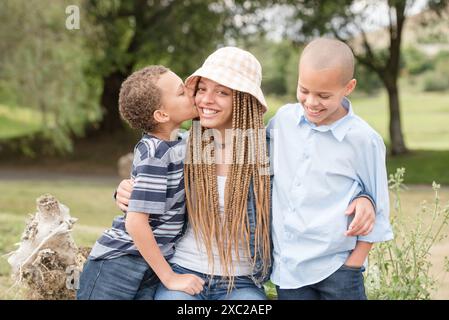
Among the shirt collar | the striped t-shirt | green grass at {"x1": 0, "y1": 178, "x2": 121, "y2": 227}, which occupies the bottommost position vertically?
green grass at {"x1": 0, "y1": 178, "x2": 121, "y2": 227}

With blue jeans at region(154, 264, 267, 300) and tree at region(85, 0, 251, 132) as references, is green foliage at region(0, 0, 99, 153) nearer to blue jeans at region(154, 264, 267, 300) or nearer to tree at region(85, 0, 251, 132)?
tree at region(85, 0, 251, 132)

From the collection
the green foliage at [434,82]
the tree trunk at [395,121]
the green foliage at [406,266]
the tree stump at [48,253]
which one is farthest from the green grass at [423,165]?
the green foliage at [434,82]

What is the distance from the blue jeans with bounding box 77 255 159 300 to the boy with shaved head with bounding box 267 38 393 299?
0.56 meters

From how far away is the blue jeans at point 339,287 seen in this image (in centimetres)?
274

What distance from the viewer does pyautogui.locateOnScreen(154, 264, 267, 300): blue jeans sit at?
280 cm

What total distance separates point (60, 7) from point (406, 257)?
12452 millimetres

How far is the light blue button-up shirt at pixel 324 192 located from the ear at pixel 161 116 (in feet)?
1.69

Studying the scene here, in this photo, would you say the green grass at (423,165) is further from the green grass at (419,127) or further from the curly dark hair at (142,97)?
the curly dark hair at (142,97)

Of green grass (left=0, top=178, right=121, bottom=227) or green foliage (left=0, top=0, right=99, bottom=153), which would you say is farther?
green foliage (left=0, top=0, right=99, bottom=153)

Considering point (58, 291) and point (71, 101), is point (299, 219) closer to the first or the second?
point (58, 291)

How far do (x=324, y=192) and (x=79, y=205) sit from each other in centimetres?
977

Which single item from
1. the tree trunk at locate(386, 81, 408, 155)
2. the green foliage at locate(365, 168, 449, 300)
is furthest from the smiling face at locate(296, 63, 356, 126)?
the tree trunk at locate(386, 81, 408, 155)

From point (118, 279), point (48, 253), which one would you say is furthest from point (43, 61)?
point (118, 279)

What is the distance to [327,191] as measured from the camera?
8.96 ft
